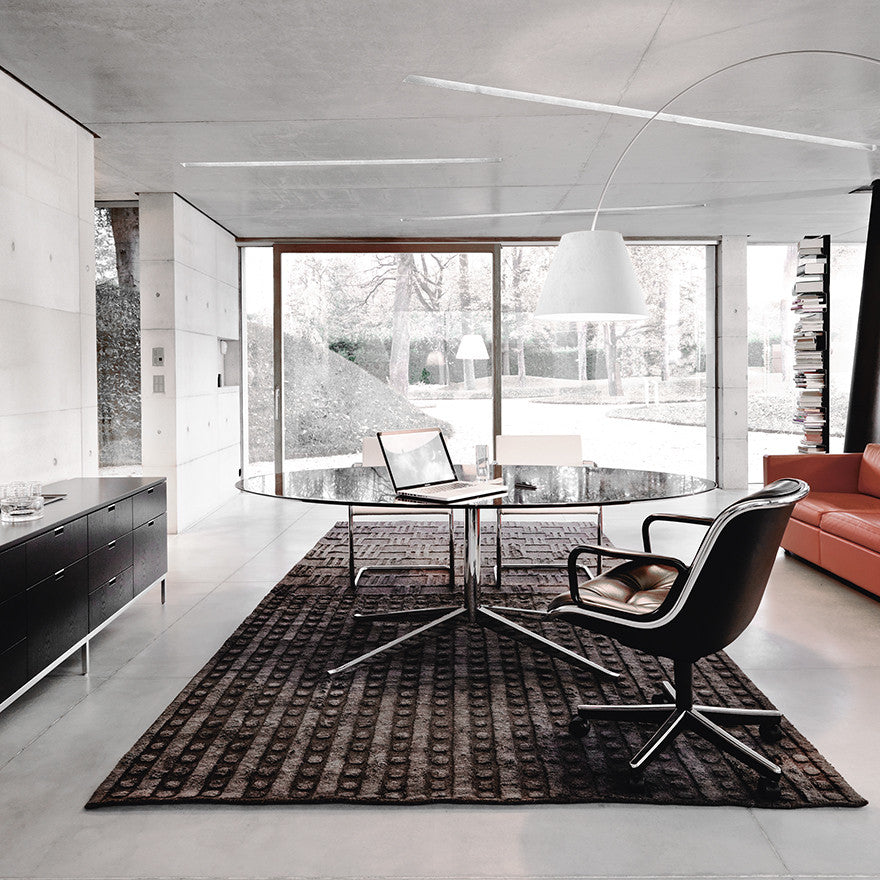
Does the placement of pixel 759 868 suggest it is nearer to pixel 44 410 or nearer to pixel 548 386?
pixel 44 410

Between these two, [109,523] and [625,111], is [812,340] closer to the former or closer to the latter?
[625,111]

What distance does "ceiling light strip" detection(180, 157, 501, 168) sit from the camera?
602 centimetres

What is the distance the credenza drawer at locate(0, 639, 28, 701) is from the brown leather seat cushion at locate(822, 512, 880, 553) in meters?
4.13

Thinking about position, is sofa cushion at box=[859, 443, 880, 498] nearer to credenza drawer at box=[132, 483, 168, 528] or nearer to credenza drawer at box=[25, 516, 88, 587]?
credenza drawer at box=[132, 483, 168, 528]

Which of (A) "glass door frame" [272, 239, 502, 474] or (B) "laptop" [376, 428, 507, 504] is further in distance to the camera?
(A) "glass door frame" [272, 239, 502, 474]

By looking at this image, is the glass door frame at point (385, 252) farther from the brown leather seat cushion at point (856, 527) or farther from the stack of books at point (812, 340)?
the brown leather seat cushion at point (856, 527)

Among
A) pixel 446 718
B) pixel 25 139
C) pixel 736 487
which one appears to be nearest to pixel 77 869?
pixel 446 718

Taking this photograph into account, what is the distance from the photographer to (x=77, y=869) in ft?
7.09

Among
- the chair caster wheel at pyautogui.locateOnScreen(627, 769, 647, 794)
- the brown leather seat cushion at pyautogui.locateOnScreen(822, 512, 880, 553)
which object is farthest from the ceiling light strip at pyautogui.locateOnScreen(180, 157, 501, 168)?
the chair caster wheel at pyautogui.locateOnScreen(627, 769, 647, 794)

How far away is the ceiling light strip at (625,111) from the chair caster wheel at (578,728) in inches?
126

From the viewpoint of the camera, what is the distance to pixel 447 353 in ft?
31.1

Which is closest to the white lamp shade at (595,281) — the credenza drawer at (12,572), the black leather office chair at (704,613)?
the black leather office chair at (704,613)

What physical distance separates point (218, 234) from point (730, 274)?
552 cm

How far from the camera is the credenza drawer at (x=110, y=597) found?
3729 millimetres
